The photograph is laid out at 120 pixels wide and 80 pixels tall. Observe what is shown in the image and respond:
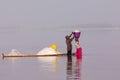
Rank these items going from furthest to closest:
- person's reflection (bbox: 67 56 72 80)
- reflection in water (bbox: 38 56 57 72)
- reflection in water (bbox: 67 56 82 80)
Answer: reflection in water (bbox: 38 56 57 72) < person's reflection (bbox: 67 56 72 80) < reflection in water (bbox: 67 56 82 80)

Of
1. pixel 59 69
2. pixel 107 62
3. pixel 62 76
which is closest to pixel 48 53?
pixel 107 62

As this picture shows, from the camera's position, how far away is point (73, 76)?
23.3 m

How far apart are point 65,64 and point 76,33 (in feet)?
11.7

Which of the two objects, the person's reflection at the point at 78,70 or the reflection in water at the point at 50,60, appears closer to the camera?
the person's reflection at the point at 78,70

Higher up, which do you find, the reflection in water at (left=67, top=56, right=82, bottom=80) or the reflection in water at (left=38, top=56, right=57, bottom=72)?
the reflection in water at (left=38, top=56, right=57, bottom=72)

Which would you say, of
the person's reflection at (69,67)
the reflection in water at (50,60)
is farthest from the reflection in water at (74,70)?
Result: the reflection in water at (50,60)

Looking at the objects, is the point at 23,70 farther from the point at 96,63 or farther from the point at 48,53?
the point at 48,53

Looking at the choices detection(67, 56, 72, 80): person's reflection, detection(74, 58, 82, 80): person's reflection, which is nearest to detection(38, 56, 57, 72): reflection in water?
detection(67, 56, 72, 80): person's reflection

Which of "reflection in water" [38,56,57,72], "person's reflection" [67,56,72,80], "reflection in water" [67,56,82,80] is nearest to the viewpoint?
"reflection in water" [67,56,82,80]

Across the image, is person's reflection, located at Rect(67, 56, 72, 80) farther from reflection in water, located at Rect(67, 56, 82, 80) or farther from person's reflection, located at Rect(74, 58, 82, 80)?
person's reflection, located at Rect(74, 58, 82, 80)

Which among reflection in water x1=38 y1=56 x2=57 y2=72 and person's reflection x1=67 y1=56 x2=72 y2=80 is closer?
person's reflection x1=67 y1=56 x2=72 y2=80

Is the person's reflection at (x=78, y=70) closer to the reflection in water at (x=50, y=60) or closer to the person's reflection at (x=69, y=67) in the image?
the person's reflection at (x=69, y=67)

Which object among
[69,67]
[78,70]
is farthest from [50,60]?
[78,70]

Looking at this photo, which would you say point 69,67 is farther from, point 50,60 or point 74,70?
point 50,60
